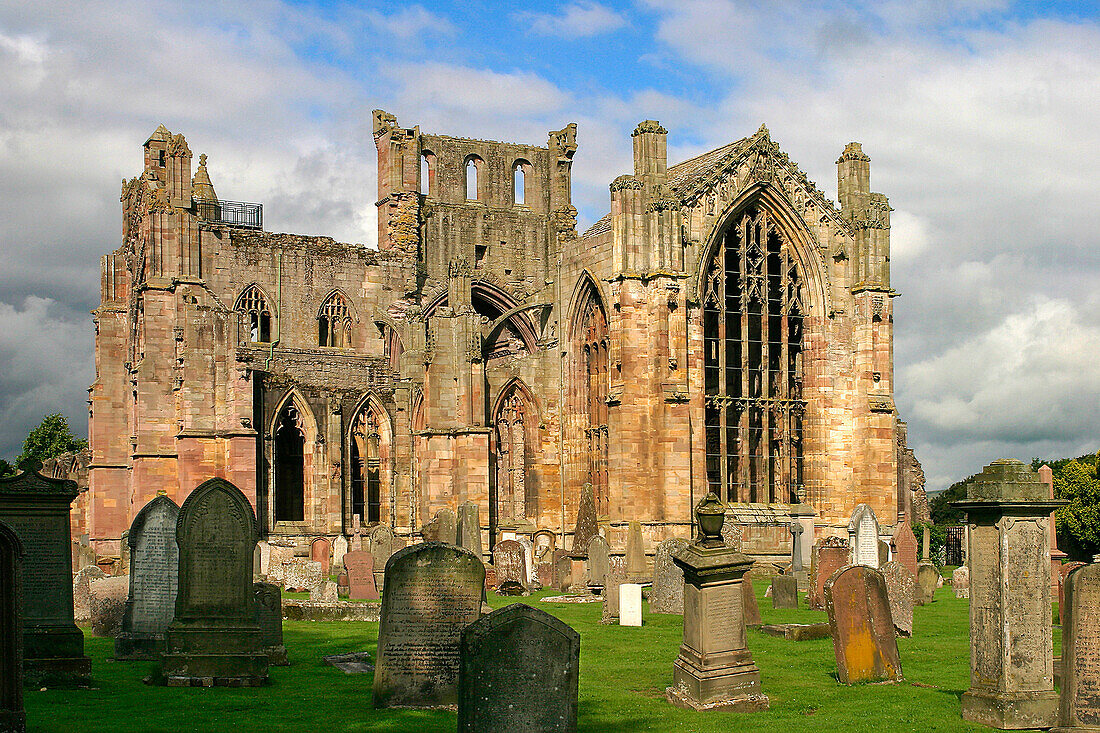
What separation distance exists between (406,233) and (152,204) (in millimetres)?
9517

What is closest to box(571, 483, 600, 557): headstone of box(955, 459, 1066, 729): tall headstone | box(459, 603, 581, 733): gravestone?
box(955, 459, 1066, 729): tall headstone

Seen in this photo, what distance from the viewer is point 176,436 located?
4106 cm

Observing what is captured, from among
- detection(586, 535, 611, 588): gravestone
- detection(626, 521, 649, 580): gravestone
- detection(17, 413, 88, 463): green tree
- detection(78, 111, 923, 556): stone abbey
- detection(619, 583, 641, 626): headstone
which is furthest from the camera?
detection(17, 413, 88, 463): green tree

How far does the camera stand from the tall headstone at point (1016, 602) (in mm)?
11352

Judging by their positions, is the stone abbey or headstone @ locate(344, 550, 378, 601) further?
the stone abbey

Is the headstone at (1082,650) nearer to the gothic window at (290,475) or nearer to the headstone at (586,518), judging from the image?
the headstone at (586,518)

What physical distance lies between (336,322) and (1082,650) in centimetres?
4002

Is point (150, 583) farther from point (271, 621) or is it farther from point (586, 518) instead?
point (586, 518)

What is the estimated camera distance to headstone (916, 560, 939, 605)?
81.9 feet

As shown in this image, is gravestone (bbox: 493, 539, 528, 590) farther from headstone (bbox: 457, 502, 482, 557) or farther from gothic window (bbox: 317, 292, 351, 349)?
gothic window (bbox: 317, 292, 351, 349)

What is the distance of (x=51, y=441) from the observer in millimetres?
79688

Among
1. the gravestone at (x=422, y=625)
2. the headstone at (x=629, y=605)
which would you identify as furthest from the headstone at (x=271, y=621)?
the headstone at (x=629, y=605)

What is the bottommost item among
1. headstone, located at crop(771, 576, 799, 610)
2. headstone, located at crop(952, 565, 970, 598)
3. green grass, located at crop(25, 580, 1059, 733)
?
headstone, located at crop(952, 565, 970, 598)

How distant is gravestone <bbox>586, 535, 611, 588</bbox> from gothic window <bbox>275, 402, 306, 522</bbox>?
62.4 feet
